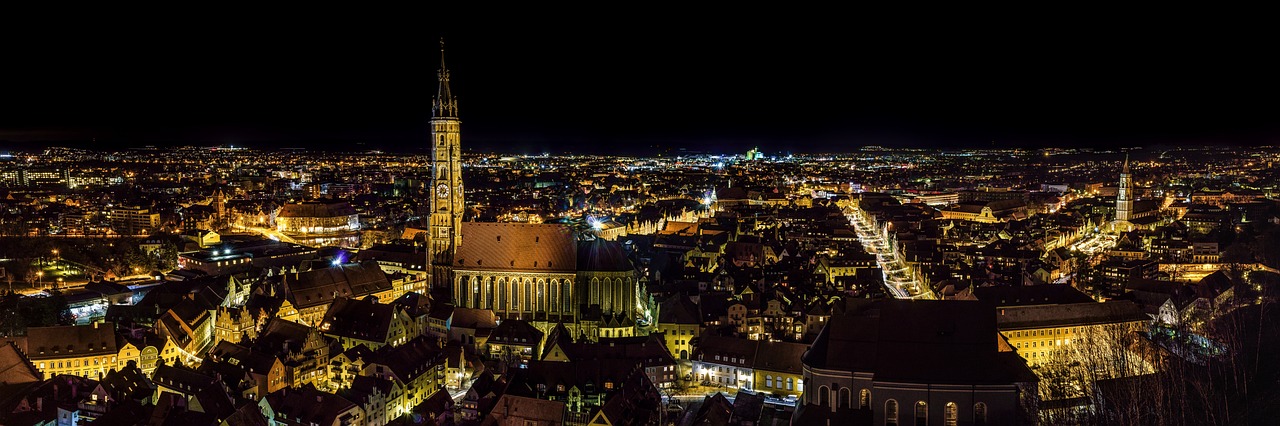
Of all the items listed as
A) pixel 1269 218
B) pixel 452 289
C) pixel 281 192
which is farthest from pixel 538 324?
pixel 281 192

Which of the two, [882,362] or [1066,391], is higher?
[882,362]

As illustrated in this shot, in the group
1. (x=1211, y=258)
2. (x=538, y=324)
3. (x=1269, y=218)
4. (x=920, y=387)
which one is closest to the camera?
(x=920, y=387)

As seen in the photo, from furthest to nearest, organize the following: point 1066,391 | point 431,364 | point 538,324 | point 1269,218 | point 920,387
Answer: point 1269,218 → point 538,324 → point 431,364 → point 1066,391 → point 920,387

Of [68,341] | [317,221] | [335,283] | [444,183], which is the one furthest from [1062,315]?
[317,221]

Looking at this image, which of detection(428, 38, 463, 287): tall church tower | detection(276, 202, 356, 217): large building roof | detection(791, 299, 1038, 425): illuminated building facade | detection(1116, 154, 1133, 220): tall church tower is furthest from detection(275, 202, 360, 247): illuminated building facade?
detection(1116, 154, 1133, 220): tall church tower

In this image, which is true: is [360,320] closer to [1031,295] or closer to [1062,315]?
[1031,295]

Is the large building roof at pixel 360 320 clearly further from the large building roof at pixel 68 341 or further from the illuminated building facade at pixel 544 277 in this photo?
the large building roof at pixel 68 341

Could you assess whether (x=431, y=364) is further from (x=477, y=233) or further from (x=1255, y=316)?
(x=1255, y=316)

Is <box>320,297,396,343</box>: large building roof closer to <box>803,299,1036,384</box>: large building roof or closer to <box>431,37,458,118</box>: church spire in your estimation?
<box>431,37,458,118</box>: church spire
